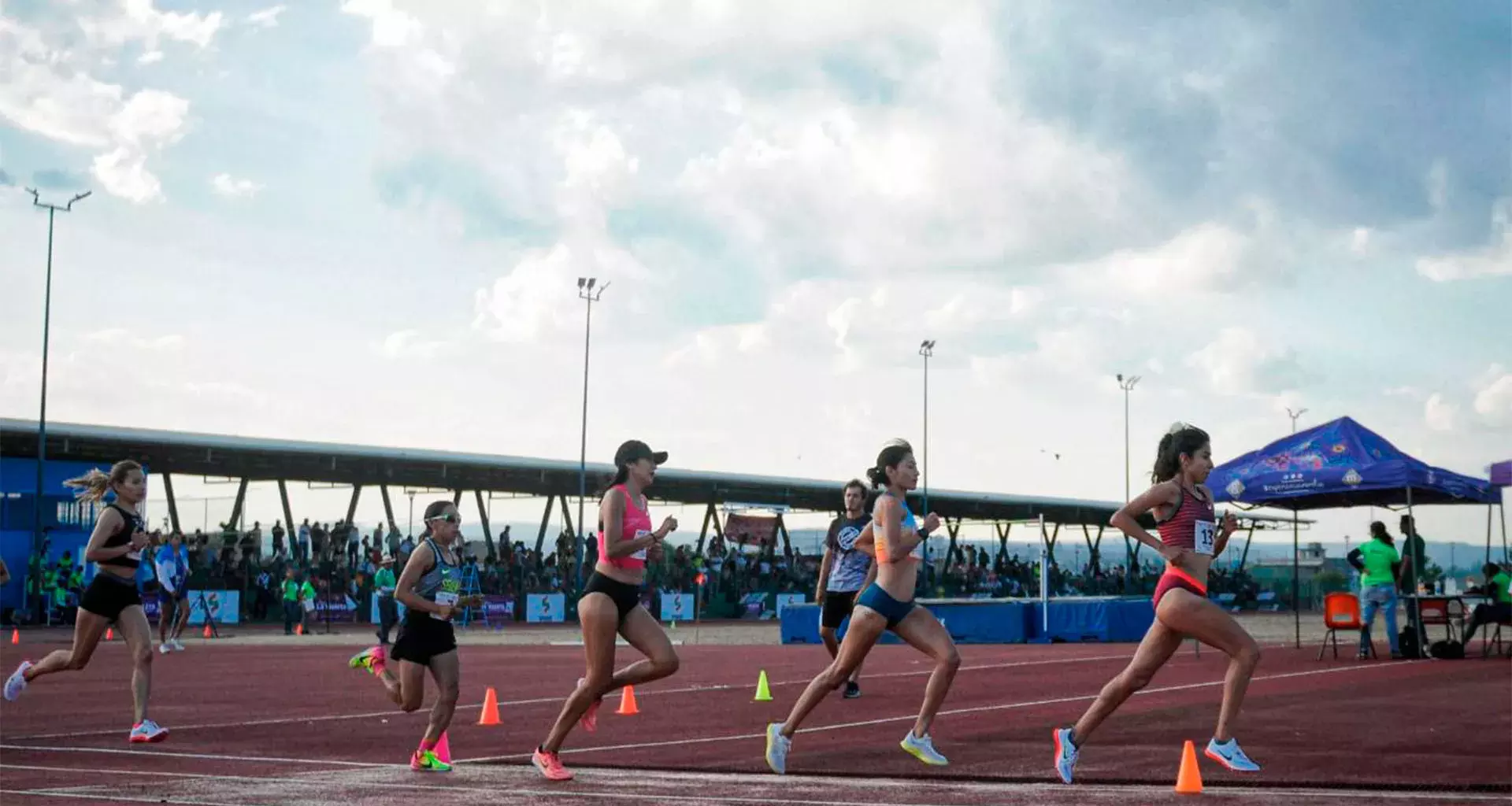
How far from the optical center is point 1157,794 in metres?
8.09

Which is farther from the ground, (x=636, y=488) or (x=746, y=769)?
(x=636, y=488)

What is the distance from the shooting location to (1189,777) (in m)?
8.19

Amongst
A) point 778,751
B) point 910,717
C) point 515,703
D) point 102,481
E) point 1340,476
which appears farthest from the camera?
point 1340,476

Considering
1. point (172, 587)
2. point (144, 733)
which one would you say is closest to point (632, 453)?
point (144, 733)

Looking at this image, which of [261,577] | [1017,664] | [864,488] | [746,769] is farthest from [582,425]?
[746,769]

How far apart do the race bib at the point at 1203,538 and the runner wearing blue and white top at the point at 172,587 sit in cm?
2047

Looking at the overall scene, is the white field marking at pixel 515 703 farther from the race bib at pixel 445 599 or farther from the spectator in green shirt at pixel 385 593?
the spectator in green shirt at pixel 385 593

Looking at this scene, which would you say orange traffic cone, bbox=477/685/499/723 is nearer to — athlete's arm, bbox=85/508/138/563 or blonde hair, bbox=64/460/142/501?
athlete's arm, bbox=85/508/138/563

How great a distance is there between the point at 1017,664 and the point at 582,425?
39086 mm

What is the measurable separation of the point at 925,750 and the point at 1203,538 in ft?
7.21

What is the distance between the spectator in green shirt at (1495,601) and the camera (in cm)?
2158

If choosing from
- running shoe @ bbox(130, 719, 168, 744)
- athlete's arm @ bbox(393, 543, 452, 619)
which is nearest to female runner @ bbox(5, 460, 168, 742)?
running shoe @ bbox(130, 719, 168, 744)

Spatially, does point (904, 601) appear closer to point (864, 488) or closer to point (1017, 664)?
point (864, 488)

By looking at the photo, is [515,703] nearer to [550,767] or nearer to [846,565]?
[846,565]
